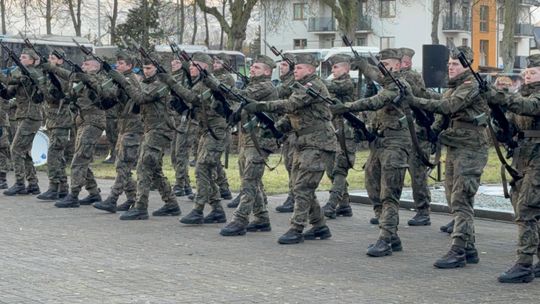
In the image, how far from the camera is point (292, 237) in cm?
1238

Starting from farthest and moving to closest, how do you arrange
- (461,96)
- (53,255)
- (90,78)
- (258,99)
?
(90,78) < (258,99) < (53,255) < (461,96)

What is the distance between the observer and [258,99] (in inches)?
513

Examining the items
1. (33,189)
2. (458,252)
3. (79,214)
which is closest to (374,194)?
(458,252)

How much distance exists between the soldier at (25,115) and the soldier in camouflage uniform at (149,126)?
10.1 feet

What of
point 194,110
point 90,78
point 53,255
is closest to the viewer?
point 53,255

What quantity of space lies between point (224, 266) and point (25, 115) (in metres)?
7.44

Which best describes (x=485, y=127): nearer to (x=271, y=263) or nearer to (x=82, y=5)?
(x=271, y=263)

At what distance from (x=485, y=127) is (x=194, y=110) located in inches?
184

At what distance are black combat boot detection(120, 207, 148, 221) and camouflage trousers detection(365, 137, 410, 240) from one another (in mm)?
3855

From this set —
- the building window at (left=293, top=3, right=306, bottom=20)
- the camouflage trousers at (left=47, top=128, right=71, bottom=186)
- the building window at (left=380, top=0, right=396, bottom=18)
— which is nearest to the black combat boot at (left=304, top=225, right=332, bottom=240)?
the camouflage trousers at (left=47, top=128, right=71, bottom=186)

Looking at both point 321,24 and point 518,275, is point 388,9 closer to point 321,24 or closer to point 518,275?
point 321,24

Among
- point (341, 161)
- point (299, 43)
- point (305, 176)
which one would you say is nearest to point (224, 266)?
point (305, 176)

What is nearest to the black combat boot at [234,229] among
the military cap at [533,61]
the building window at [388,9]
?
the military cap at [533,61]

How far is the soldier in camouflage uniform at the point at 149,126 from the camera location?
14.1 m
